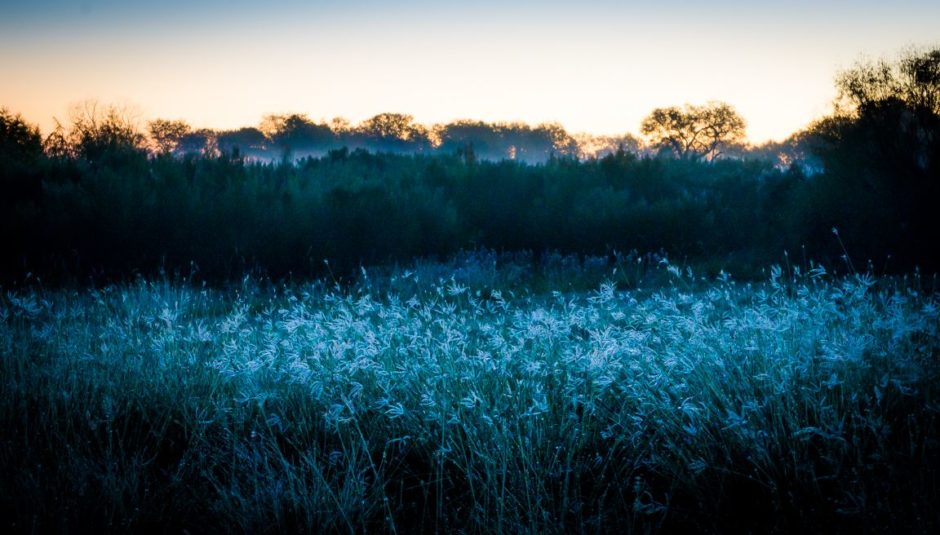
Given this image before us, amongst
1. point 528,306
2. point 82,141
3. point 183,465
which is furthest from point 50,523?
point 82,141

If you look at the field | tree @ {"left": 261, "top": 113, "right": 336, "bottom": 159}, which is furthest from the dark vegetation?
tree @ {"left": 261, "top": 113, "right": 336, "bottom": 159}

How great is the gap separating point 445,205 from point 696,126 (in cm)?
2841

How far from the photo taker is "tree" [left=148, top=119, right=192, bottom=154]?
17500mm

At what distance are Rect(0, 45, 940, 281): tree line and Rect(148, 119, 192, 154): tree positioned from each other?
3.29 feet

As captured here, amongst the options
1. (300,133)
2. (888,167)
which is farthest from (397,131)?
(888,167)

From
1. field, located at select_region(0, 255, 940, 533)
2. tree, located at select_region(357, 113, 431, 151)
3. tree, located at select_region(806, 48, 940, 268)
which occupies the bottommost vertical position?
field, located at select_region(0, 255, 940, 533)

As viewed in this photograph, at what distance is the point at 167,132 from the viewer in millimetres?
24062

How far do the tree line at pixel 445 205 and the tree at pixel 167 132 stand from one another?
100 cm

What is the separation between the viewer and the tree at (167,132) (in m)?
17.5

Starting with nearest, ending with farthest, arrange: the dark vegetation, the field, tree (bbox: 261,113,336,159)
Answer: the field, the dark vegetation, tree (bbox: 261,113,336,159)

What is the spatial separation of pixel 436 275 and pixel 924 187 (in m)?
8.57

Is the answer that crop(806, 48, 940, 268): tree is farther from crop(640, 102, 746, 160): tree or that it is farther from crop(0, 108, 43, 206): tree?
crop(640, 102, 746, 160): tree

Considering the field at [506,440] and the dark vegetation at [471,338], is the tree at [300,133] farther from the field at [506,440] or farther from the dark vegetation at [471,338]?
the field at [506,440]

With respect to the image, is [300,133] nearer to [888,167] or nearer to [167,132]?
[167,132]
